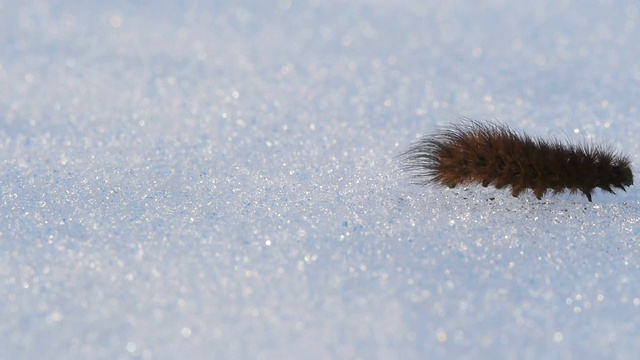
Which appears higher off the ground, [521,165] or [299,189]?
[299,189]

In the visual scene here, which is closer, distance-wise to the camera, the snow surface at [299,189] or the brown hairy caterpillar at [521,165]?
A: the snow surface at [299,189]

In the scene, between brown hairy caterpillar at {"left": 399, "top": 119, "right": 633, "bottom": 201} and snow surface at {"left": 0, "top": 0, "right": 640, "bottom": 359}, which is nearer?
snow surface at {"left": 0, "top": 0, "right": 640, "bottom": 359}

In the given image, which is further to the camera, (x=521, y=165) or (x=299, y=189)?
(x=299, y=189)

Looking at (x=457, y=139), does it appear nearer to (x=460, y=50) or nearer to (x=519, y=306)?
(x=519, y=306)

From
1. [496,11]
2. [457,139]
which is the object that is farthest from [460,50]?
[457,139]
